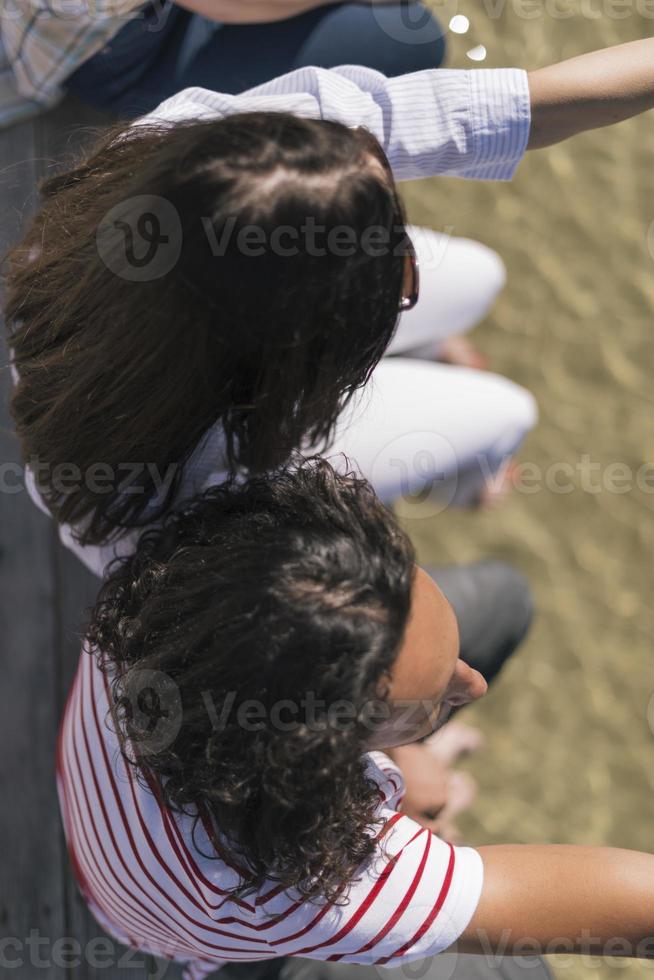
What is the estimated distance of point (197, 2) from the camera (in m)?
1.26

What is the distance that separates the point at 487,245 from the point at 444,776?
3.65 ft

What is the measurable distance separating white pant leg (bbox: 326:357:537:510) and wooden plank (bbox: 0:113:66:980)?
53cm

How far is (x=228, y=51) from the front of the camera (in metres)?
1.35

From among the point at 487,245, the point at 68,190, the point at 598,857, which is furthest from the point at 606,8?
the point at 598,857

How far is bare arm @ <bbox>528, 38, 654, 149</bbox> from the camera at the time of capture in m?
1.02

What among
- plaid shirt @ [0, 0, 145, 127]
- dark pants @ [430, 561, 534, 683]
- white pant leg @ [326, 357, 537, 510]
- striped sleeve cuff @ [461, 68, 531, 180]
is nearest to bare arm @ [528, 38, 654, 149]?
striped sleeve cuff @ [461, 68, 531, 180]

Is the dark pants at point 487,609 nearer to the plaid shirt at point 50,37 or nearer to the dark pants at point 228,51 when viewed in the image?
the dark pants at point 228,51

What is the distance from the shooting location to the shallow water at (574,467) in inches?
69.0

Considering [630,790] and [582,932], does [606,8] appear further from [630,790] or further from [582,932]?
[582,932]

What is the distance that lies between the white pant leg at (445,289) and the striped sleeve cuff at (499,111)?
399 mm

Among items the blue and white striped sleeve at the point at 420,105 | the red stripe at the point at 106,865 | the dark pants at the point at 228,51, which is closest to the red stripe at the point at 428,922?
the red stripe at the point at 106,865

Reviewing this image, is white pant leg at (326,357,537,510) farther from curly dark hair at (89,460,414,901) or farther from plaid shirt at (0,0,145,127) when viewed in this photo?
plaid shirt at (0,0,145,127)

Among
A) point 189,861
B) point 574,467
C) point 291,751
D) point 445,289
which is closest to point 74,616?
point 189,861

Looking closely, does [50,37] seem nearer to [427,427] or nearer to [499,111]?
[499,111]
